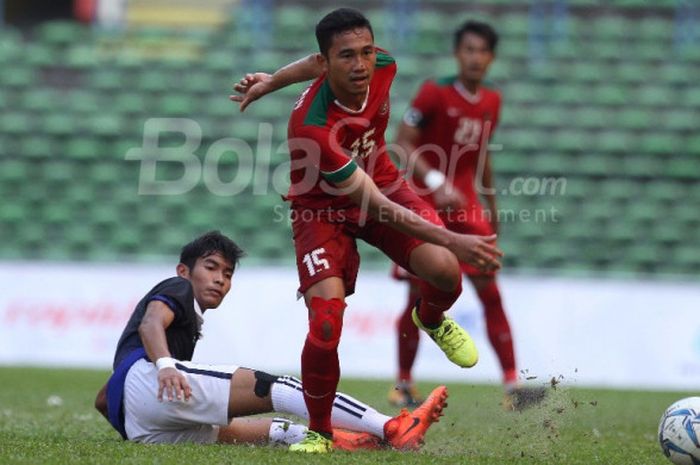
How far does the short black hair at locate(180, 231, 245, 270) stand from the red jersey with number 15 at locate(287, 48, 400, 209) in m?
0.39

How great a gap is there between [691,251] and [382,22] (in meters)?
5.14

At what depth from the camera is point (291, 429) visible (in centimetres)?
600

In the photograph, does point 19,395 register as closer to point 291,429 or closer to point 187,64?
point 291,429

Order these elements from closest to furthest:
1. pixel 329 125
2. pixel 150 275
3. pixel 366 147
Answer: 1. pixel 329 125
2. pixel 366 147
3. pixel 150 275

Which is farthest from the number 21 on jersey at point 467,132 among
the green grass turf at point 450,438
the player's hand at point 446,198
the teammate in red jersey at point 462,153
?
the green grass turf at point 450,438

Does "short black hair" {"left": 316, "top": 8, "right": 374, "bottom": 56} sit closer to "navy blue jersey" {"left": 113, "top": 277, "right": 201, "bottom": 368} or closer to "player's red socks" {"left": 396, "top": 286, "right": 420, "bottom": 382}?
"navy blue jersey" {"left": 113, "top": 277, "right": 201, "bottom": 368}

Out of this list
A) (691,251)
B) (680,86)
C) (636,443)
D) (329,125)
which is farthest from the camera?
(680,86)

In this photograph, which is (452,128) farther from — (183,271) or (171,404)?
(171,404)

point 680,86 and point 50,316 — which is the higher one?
point 680,86

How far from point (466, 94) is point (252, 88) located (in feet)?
10.4

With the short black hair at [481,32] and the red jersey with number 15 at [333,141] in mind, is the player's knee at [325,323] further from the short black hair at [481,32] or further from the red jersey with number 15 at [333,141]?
the short black hair at [481,32]

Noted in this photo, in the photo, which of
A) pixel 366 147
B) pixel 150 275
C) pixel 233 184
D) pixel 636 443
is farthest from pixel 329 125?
pixel 233 184

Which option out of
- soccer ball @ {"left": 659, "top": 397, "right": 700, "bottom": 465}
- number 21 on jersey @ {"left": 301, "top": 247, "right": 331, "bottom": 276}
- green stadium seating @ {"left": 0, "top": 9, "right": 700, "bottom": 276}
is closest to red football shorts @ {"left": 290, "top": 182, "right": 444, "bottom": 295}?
number 21 on jersey @ {"left": 301, "top": 247, "right": 331, "bottom": 276}

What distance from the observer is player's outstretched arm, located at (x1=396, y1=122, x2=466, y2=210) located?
8359mm
